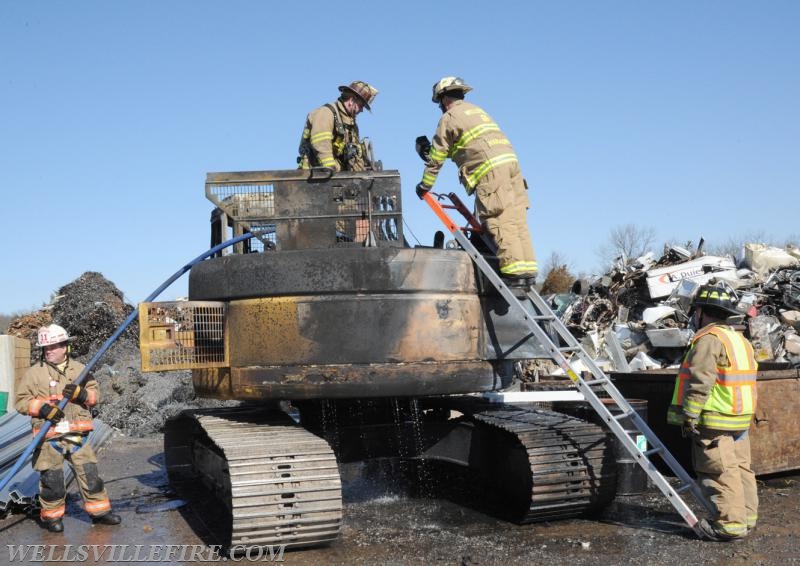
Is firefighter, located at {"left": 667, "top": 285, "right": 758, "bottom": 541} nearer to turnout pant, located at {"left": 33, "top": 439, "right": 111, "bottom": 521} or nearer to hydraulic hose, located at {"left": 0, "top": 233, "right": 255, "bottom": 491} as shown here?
hydraulic hose, located at {"left": 0, "top": 233, "right": 255, "bottom": 491}

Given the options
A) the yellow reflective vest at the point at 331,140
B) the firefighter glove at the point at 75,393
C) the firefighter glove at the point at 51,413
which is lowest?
the firefighter glove at the point at 51,413

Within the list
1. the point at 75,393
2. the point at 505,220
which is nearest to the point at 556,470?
the point at 505,220

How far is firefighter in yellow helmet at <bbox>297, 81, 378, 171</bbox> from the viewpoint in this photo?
300 inches

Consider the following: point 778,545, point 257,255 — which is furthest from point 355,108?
point 778,545

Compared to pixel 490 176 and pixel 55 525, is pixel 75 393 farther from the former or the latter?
pixel 490 176

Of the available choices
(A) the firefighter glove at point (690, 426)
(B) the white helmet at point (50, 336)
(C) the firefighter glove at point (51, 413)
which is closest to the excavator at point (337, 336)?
(A) the firefighter glove at point (690, 426)

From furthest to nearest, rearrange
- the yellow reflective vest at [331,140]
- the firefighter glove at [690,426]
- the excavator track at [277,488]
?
the yellow reflective vest at [331,140] < the firefighter glove at [690,426] < the excavator track at [277,488]

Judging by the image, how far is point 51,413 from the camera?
259 inches

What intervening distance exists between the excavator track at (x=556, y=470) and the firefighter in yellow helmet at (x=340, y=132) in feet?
9.43

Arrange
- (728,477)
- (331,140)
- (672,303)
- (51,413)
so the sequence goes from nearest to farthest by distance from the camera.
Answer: (728,477)
(51,413)
(331,140)
(672,303)

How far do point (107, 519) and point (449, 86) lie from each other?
434cm

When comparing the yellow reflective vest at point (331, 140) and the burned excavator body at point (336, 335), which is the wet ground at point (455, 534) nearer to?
the burned excavator body at point (336, 335)

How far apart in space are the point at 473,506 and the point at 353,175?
9.42 ft

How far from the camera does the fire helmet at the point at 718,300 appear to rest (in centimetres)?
596
